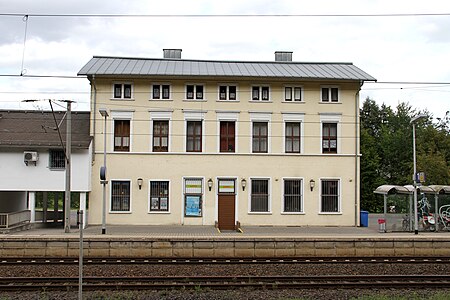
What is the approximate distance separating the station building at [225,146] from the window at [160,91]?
0.07 m

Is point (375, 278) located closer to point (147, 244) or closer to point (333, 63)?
point (147, 244)

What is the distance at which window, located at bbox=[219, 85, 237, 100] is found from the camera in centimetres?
3370

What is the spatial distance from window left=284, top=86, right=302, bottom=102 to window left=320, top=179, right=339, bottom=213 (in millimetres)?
5463

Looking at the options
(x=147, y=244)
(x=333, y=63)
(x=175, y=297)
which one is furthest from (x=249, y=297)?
(x=333, y=63)

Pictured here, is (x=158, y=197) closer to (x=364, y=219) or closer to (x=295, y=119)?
(x=295, y=119)

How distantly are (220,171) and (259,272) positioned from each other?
16218 millimetres

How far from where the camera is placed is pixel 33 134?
1272 inches

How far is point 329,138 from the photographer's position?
34.1 m

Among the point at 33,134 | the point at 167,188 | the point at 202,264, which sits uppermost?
the point at 33,134

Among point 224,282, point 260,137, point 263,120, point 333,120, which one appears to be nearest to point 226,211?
point 260,137

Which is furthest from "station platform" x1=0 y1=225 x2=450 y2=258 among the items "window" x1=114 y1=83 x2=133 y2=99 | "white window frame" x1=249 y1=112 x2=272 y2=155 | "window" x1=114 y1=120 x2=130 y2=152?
"window" x1=114 y1=83 x2=133 y2=99

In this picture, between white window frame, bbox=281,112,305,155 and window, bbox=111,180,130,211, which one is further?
white window frame, bbox=281,112,305,155

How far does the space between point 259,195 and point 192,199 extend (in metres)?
4.10

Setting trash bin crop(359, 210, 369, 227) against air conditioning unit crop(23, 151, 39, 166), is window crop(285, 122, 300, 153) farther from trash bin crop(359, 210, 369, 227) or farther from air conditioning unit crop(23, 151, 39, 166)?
air conditioning unit crop(23, 151, 39, 166)
